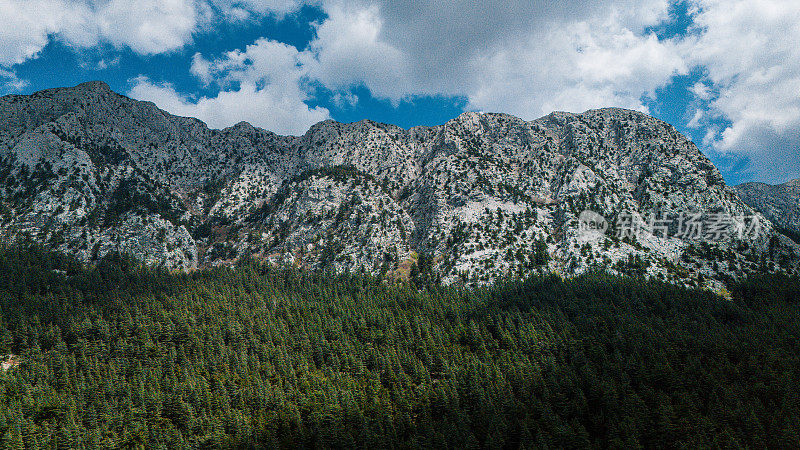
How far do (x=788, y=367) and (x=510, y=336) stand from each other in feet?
295

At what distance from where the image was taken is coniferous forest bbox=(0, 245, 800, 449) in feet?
341

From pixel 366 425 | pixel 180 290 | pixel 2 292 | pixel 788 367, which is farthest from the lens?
pixel 180 290

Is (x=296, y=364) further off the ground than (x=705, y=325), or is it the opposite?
(x=705, y=325)

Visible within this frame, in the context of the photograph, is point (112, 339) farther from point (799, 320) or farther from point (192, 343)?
point (799, 320)

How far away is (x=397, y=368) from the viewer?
14462 centimetres

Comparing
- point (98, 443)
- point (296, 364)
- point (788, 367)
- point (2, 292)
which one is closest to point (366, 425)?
point (296, 364)

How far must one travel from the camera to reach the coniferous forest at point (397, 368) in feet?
341

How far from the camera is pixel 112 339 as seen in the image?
504 ft

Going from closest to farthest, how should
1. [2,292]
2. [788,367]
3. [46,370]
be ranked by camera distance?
[788,367] → [46,370] → [2,292]

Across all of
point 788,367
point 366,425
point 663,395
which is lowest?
point 366,425

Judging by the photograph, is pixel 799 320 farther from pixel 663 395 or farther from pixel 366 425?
pixel 366 425

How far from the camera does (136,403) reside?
122m

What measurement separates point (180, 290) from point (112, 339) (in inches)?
1863

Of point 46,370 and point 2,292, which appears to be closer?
point 46,370
